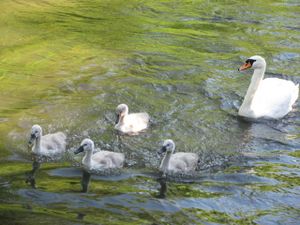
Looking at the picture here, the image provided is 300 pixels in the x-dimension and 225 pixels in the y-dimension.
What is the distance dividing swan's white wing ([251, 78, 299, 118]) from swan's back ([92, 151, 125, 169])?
320 centimetres

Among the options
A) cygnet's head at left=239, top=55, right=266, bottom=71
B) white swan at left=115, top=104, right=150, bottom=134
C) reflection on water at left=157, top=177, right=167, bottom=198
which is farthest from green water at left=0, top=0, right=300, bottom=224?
cygnet's head at left=239, top=55, right=266, bottom=71

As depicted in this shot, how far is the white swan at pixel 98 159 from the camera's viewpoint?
30.0 feet

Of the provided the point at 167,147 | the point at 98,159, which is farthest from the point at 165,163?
the point at 98,159

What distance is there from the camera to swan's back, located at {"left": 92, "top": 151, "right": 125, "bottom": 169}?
360 inches

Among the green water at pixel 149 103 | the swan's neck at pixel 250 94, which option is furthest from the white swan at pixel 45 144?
the swan's neck at pixel 250 94

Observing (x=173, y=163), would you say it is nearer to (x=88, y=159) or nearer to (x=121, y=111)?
(x=88, y=159)

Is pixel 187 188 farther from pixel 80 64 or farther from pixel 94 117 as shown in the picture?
pixel 80 64

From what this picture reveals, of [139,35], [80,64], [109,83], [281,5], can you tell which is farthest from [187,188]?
[281,5]

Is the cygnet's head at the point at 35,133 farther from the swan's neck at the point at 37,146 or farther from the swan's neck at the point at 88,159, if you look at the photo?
the swan's neck at the point at 88,159

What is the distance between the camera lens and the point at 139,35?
50.2 feet

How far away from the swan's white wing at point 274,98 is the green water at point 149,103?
25cm

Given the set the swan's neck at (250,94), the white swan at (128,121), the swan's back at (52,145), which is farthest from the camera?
the swan's neck at (250,94)

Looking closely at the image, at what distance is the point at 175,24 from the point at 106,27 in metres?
1.70

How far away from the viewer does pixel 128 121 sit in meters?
10.3
